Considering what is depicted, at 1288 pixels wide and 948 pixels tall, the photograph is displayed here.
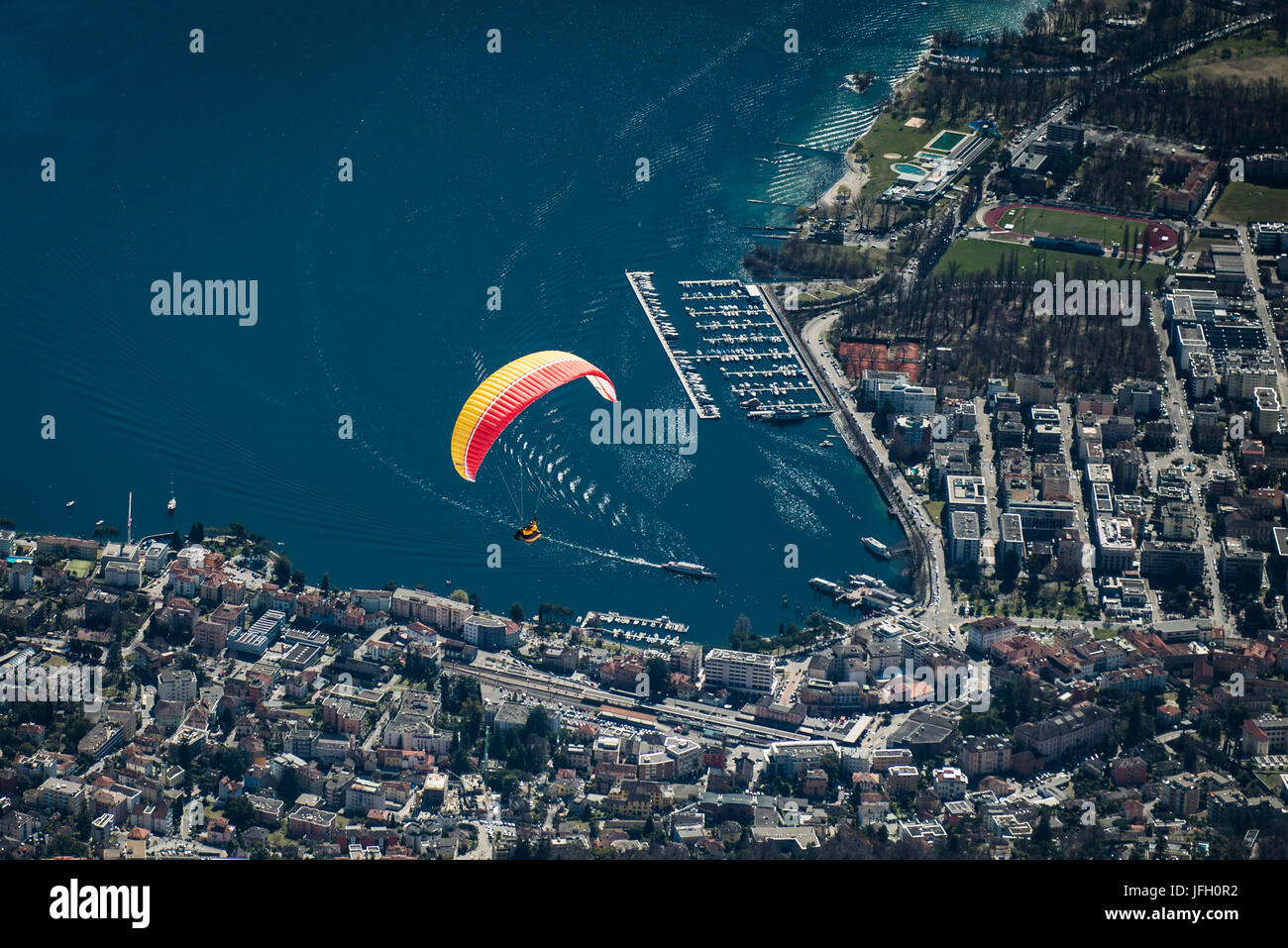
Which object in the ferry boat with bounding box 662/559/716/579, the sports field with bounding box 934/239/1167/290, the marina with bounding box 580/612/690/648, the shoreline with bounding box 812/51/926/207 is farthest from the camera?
the shoreline with bounding box 812/51/926/207

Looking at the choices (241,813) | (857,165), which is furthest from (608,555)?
(857,165)

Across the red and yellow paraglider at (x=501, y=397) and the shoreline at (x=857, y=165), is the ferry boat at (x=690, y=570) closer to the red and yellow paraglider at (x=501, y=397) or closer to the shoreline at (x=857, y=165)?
the red and yellow paraglider at (x=501, y=397)

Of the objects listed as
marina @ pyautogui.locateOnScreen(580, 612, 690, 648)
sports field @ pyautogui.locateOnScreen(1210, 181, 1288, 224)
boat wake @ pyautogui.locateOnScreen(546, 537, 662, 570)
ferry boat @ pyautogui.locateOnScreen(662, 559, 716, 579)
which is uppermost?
sports field @ pyautogui.locateOnScreen(1210, 181, 1288, 224)

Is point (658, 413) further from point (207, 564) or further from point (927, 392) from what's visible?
point (207, 564)

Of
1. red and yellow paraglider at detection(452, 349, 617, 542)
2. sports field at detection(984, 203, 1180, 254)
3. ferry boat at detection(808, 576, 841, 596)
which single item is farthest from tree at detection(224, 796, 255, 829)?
sports field at detection(984, 203, 1180, 254)

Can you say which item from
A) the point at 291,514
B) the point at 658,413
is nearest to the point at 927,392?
the point at 658,413

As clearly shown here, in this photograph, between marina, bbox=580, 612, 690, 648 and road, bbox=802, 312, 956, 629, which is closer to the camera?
marina, bbox=580, 612, 690, 648

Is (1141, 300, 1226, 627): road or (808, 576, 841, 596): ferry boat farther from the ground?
(1141, 300, 1226, 627): road

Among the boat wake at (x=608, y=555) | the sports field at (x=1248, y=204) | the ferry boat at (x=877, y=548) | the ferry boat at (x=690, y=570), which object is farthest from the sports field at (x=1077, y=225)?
the boat wake at (x=608, y=555)

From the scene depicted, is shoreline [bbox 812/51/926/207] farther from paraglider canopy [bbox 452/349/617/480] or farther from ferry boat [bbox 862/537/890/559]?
paraglider canopy [bbox 452/349/617/480]
